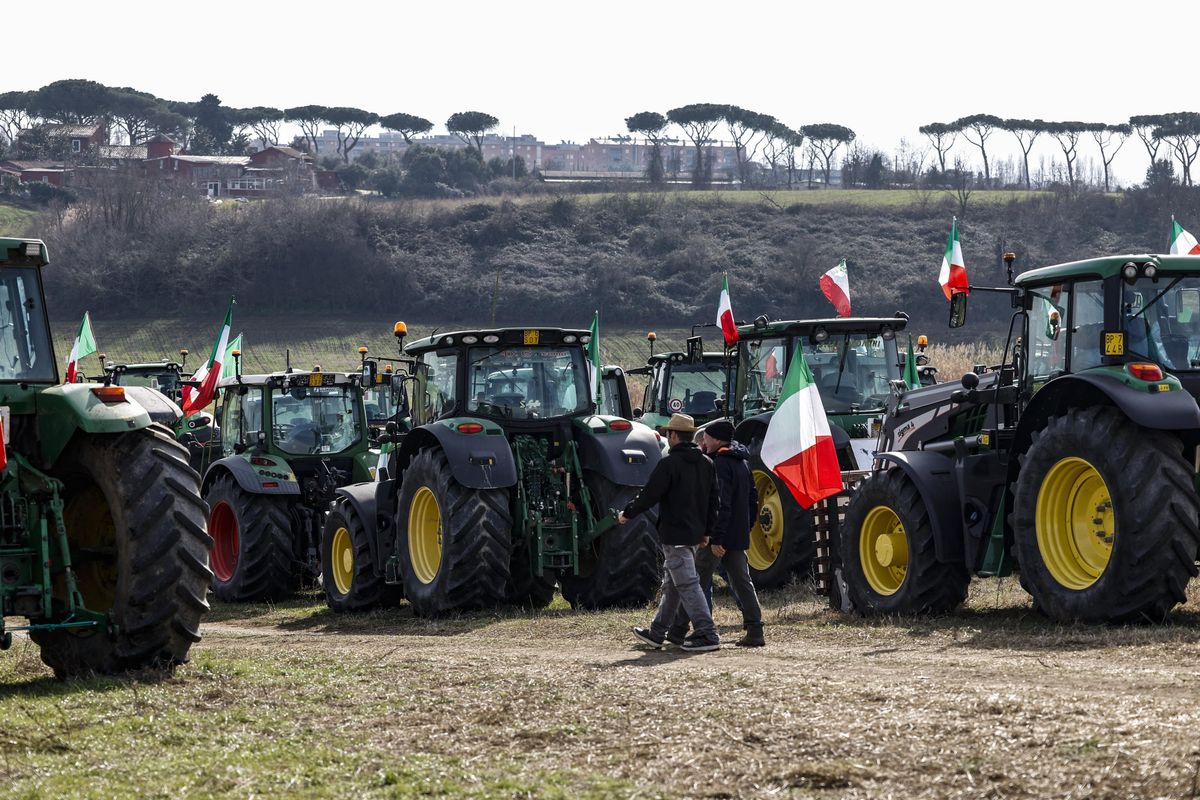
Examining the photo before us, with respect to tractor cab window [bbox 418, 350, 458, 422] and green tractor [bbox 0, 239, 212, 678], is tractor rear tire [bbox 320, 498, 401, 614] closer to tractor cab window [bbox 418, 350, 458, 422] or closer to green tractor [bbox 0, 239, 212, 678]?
tractor cab window [bbox 418, 350, 458, 422]

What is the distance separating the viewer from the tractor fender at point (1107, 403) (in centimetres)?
1010

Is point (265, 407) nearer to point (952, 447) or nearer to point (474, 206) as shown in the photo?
point (952, 447)

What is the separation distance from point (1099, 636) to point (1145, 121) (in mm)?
83969

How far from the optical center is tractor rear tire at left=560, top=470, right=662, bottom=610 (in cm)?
1409

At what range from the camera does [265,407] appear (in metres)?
17.7

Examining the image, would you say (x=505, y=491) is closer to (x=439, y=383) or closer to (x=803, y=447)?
(x=439, y=383)

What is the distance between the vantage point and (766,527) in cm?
1612

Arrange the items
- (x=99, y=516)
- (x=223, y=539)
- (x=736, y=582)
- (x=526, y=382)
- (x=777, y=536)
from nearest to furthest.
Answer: (x=99, y=516)
(x=736, y=582)
(x=526, y=382)
(x=777, y=536)
(x=223, y=539)

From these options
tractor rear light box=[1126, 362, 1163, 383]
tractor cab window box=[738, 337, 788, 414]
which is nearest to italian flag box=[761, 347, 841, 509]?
tractor rear light box=[1126, 362, 1163, 383]

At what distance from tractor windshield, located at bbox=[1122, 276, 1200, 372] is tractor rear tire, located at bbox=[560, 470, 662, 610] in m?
4.60

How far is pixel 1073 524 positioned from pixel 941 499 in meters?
1.42

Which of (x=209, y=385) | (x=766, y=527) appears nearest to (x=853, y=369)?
(x=766, y=527)

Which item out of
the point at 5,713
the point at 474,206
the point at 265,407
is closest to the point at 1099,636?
the point at 5,713

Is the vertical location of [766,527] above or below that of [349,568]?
above
